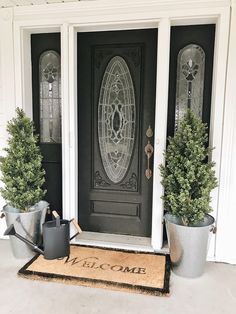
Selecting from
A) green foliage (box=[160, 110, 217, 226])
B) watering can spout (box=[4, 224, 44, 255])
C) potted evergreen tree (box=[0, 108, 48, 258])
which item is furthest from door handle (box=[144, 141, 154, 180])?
watering can spout (box=[4, 224, 44, 255])

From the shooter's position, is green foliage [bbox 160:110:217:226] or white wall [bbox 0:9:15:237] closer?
green foliage [bbox 160:110:217:226]

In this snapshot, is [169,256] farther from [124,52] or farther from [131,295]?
[124,52]

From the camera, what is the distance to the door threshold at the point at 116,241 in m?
2.70

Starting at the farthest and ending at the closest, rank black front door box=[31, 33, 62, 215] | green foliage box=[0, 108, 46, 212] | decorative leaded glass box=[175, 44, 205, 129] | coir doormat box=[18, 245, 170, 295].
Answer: black front door box=[31, 33, 62, 215], decorative leaded glass box=[175, 44, 205, 129], green foliage box=[0, 108, 46, 212], coir doormat box=[18, 245, 170, 295]

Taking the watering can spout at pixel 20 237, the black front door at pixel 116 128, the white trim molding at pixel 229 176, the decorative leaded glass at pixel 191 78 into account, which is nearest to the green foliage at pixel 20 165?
the watering can spout at pixel 20 237

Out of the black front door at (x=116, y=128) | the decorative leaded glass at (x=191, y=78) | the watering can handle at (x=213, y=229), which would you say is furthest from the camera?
the black front door at (x=116, y=128)

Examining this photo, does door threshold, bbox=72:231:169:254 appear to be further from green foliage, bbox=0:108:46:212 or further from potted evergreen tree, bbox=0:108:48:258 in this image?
green foliage, bbox=0:108:46:212

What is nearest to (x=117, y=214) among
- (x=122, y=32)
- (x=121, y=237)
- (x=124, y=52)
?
(x=121, y=237)

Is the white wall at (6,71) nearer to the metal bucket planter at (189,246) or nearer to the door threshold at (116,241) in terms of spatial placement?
the door threshold at (116,241)

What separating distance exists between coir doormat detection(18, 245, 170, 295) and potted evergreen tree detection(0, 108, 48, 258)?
0.26 m

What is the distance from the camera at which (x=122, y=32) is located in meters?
2.67

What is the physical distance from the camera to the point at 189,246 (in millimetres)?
2225

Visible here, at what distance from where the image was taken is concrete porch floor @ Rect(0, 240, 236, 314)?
191 cm

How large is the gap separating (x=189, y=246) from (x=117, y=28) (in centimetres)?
199
